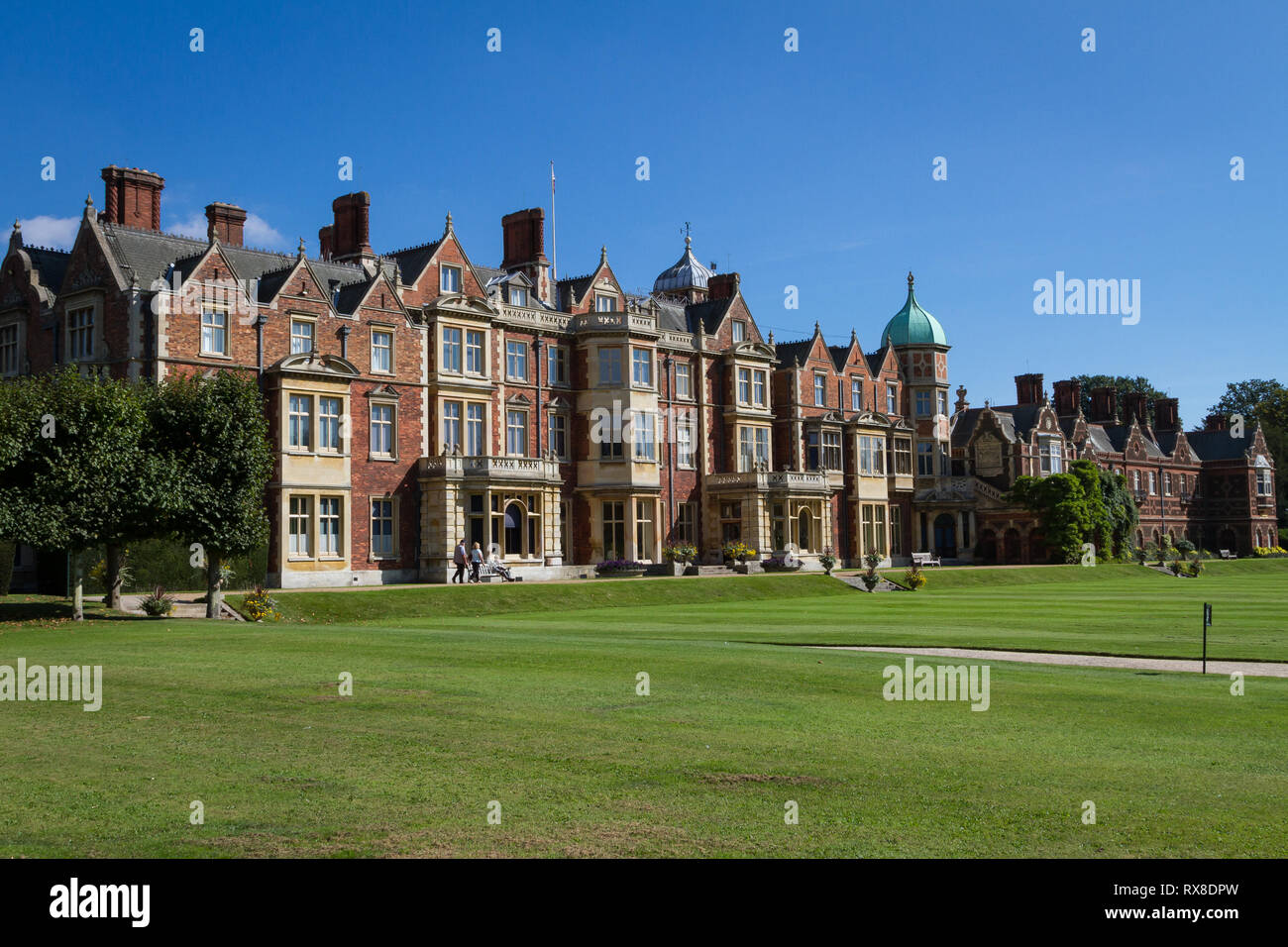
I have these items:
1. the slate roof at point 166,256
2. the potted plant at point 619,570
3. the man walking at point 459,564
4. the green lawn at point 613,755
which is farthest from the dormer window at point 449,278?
the green lawn at point 613,755

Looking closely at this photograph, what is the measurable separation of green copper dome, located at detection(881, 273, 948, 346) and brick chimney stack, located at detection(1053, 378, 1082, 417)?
2621 centimetres

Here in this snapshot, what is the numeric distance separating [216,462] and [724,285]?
37819mm

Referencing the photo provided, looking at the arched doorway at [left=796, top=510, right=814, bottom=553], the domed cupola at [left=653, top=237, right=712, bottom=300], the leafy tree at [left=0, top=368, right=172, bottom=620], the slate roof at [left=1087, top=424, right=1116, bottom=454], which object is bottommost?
the arched doorway at [left=796, top=510, right=814, bottom=553]

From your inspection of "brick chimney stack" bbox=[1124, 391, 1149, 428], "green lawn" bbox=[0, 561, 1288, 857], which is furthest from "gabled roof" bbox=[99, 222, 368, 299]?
"brick chimney stack" bbox=[1124, 391, 1149, 428]

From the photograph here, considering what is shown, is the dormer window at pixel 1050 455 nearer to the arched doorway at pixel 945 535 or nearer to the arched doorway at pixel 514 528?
the arched doorway at pixel 945 535

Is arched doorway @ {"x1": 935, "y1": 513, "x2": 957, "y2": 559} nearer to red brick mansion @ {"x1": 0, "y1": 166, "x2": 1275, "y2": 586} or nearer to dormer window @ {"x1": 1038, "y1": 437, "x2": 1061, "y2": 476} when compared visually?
red brick mansion @ {"x1": 0, "y1": 166, "x2": 1275, "y2": 586}

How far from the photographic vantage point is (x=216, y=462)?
31.2m

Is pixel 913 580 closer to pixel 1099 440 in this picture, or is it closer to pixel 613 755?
pixel 613 755

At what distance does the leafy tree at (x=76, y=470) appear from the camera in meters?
28.6

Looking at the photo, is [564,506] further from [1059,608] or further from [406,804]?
[406,804]

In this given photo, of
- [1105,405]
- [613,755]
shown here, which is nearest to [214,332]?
[613,755]

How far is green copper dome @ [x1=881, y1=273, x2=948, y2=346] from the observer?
73.1 meters
